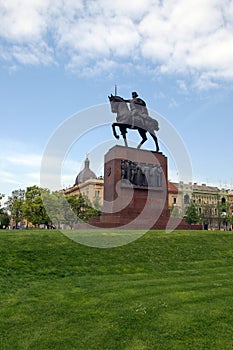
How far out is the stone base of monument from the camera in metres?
23.9

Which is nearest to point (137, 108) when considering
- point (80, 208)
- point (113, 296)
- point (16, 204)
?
point (113, 296)

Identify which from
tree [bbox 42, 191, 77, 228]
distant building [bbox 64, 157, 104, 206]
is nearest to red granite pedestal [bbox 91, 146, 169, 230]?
tree [bbox 42, 191, 77, 228]

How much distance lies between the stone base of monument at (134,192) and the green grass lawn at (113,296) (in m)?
6.99

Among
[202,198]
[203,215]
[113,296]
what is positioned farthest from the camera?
[202,198]

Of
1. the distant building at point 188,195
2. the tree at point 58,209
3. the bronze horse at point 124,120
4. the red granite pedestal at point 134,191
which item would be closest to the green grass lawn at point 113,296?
the red granite pedestal at point 134,191

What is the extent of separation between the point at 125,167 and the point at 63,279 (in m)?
15.3

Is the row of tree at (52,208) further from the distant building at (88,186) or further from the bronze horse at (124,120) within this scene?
the bronze horse at (124,120)

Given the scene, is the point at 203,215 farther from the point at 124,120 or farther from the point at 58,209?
the point at 124,120

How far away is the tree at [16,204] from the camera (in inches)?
2586

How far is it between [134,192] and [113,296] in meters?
16.7

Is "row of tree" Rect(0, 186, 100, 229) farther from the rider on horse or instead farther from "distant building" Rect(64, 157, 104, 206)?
the rider on horse

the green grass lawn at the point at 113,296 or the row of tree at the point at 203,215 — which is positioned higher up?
the row of tree at the point at 203,215

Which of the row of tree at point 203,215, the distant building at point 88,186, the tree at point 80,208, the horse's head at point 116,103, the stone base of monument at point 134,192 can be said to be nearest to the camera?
the stone base of monument at point 134,192

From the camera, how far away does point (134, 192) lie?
25312 millimetres
